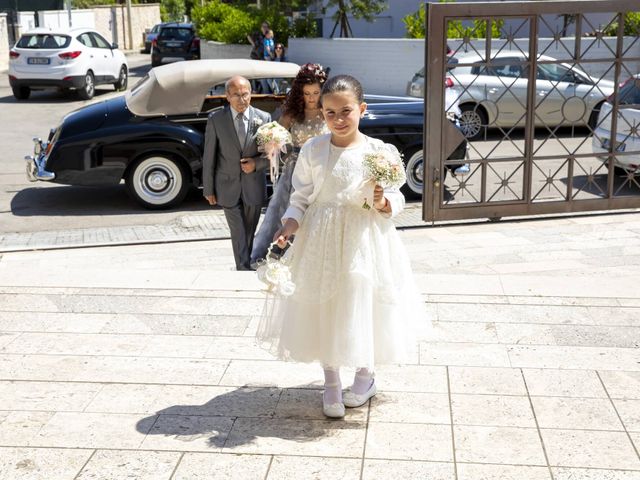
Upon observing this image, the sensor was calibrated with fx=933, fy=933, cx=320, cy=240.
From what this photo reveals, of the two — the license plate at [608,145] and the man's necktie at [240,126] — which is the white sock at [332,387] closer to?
the man's necktie at [240,126]

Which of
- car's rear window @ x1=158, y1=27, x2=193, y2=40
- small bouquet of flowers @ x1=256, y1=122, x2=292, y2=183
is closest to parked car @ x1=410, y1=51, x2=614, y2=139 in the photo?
small bouquet of flowers @ x1=256, y1=122, x2=292, y2=183

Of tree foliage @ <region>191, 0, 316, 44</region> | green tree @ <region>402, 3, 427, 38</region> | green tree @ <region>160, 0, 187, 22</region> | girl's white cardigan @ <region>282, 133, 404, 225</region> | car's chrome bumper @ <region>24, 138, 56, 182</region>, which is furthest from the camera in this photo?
green tree @ <region>160, 0, 187, 22</region>

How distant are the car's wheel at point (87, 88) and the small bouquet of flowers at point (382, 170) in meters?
18.5

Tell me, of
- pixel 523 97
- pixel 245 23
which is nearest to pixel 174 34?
pixel 245 23

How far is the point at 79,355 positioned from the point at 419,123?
670cm

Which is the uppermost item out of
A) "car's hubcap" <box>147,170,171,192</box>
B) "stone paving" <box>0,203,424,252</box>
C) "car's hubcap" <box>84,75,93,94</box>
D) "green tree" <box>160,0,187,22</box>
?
"green tree" <box>160,0,187,22</box>

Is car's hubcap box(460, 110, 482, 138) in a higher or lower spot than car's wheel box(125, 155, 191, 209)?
higher

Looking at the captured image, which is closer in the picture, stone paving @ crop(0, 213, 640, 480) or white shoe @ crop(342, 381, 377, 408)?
stone paving @ crop(0, 213, 640, 480)

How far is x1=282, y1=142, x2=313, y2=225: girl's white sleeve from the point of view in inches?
174

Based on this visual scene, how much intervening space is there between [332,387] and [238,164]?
313cm

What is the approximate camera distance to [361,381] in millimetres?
4586

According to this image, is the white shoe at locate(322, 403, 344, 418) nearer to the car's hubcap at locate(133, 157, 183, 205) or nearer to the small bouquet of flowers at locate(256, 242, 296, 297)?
the small bouquet of flowers at locate(256, 242, 296, 297)

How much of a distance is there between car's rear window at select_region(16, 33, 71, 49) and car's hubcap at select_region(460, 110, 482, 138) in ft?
44.7

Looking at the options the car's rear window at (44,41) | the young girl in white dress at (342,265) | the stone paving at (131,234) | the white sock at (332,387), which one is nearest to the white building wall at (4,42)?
the car's rear window at (44,41)
